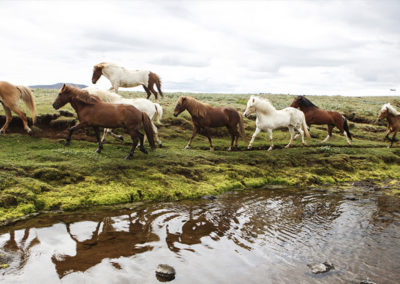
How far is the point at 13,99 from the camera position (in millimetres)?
11625

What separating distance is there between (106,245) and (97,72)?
11.4 metres

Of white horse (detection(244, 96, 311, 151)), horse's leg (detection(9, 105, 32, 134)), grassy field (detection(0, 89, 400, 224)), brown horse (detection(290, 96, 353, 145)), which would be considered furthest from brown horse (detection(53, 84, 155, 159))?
brown horse (detection(290, 96, 353, 145))

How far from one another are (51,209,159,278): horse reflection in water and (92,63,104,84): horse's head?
32.8 feet

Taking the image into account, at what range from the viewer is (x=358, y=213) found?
336 inches

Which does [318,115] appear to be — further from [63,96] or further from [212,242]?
[212,242]

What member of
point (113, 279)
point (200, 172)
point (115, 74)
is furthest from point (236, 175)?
point (115, 74)

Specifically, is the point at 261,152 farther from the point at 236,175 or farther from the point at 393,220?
the point at 393,220

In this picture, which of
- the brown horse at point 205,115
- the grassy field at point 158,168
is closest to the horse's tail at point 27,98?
the grassy field at point 158,168

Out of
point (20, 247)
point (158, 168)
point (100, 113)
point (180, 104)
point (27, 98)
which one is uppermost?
point (180, 104)

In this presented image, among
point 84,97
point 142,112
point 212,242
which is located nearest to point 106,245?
point 212,242

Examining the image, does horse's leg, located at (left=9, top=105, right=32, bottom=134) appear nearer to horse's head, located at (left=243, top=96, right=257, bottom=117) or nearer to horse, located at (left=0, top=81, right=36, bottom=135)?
horse, located at (left=0, top=81, right=36, bottom=135)

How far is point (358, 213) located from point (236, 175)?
4.20m

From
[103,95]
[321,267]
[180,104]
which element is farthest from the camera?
[180,104]

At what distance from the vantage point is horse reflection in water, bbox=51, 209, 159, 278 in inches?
199
